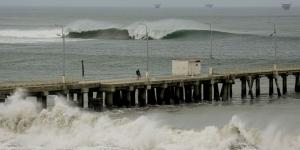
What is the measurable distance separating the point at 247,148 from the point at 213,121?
18204 mm

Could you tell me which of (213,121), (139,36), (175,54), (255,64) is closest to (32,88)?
(213,121)

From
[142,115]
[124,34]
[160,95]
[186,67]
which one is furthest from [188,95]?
[124,34]

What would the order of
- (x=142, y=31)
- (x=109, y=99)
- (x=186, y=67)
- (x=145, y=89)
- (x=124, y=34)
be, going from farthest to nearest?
1. (x=124, y=34)
2. (x=142, y=31)
3. (x=186, y=67)
4. (x=145, y=89)
5. (x=109, y=99)

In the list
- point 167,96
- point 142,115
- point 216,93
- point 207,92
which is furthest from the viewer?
point 216,93

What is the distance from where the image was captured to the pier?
47.7m

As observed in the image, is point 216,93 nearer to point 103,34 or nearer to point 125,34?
point 125,34

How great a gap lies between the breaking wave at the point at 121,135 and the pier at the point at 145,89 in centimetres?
900

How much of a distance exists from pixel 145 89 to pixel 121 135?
64.9 feet

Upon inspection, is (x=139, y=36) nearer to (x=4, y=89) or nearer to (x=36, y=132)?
(x=4, y=89)

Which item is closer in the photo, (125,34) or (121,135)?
(121,135)

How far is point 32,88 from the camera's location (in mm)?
46625

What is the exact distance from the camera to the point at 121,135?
33094 millimetres

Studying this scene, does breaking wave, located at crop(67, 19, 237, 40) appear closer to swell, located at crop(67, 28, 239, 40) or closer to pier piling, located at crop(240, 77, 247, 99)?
swell, located at crop(67, 28, 239, 40)

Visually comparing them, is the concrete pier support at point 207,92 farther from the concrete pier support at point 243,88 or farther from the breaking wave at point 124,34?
the breaking wave at point 124,34
